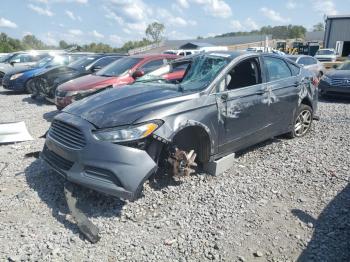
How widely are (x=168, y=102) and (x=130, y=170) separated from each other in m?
0.97

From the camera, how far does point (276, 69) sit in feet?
17.1

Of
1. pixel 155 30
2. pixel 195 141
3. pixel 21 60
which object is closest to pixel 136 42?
pixel 155 30

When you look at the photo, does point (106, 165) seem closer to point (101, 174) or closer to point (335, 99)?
point (101, 174)

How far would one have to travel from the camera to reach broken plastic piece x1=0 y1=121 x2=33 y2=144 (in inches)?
237

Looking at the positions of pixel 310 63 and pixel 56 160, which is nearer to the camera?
pixel 56 160

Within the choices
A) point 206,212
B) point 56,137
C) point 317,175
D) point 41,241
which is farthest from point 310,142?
point 41,241

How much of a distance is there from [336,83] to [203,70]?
23.0 ft

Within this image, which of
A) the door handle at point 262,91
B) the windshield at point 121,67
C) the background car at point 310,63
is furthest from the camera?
the background car at point 310,63

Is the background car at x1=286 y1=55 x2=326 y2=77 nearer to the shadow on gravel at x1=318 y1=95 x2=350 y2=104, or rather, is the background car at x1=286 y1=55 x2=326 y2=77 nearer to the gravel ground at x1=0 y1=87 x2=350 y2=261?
the shadow on gravel at x1=318 y1=95 x2=350 y2=104

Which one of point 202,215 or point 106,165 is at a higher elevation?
point 106,165

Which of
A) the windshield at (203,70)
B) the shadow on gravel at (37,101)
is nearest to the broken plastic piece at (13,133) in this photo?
the windshield at (203,70)

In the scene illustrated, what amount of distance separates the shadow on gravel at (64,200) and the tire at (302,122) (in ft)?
11.8

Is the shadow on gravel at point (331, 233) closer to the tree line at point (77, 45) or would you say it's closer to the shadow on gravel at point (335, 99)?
the shadow on gravel at point (335, 99)

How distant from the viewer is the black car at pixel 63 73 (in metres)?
10.1
